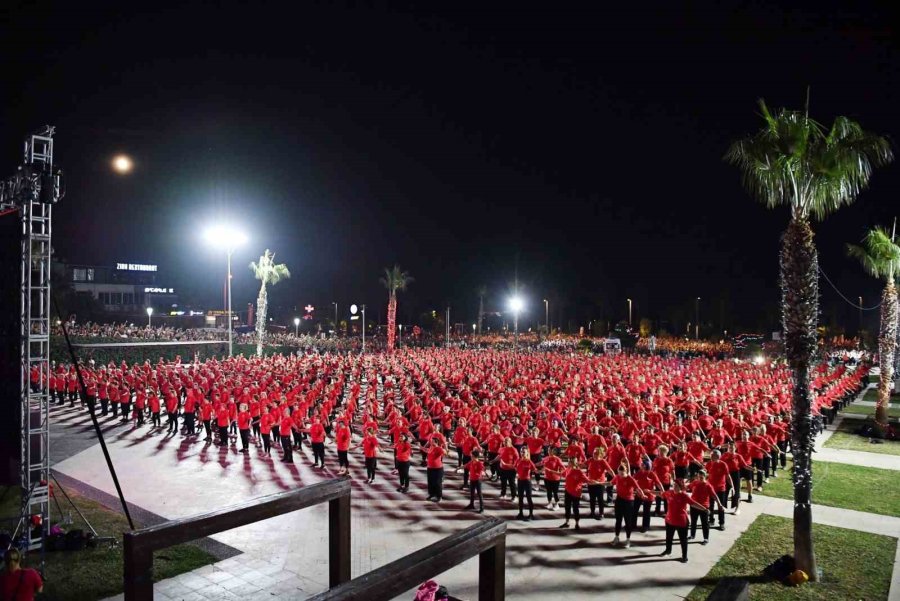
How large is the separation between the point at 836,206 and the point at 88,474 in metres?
18.5

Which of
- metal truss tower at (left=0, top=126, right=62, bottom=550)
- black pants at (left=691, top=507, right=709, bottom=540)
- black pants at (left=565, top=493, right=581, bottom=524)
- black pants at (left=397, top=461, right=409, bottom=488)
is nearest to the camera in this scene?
metal truss tower at (left=0, top=126, right=62, bottom=550)

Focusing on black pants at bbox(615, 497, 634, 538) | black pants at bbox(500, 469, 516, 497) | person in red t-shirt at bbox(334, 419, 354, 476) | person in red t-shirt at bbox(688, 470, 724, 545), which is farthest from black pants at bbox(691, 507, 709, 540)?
person in red t-shirt at bbox(334, 419, 354, 476)

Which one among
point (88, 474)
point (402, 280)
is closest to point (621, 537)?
point (88, 474)

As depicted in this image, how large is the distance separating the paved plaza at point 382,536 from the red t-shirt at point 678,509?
0.71 m

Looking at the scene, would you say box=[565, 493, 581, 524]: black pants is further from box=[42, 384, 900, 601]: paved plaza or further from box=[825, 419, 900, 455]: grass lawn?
box=[825, 419, 900, 455]: grass lawn

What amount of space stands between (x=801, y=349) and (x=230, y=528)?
925 centimetres

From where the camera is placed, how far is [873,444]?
2036 cm

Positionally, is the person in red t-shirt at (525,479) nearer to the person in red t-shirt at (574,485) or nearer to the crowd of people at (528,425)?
the crowd of people at (528,425)

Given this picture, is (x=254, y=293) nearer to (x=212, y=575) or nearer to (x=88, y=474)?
(x=88, y=474)

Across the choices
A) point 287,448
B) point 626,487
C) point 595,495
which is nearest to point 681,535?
point 626,487

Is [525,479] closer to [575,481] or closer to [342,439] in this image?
[575,481]

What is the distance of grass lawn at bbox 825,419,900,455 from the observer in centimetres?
1941

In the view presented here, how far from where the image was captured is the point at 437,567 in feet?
9.29

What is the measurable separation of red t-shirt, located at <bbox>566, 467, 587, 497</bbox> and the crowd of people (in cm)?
3
